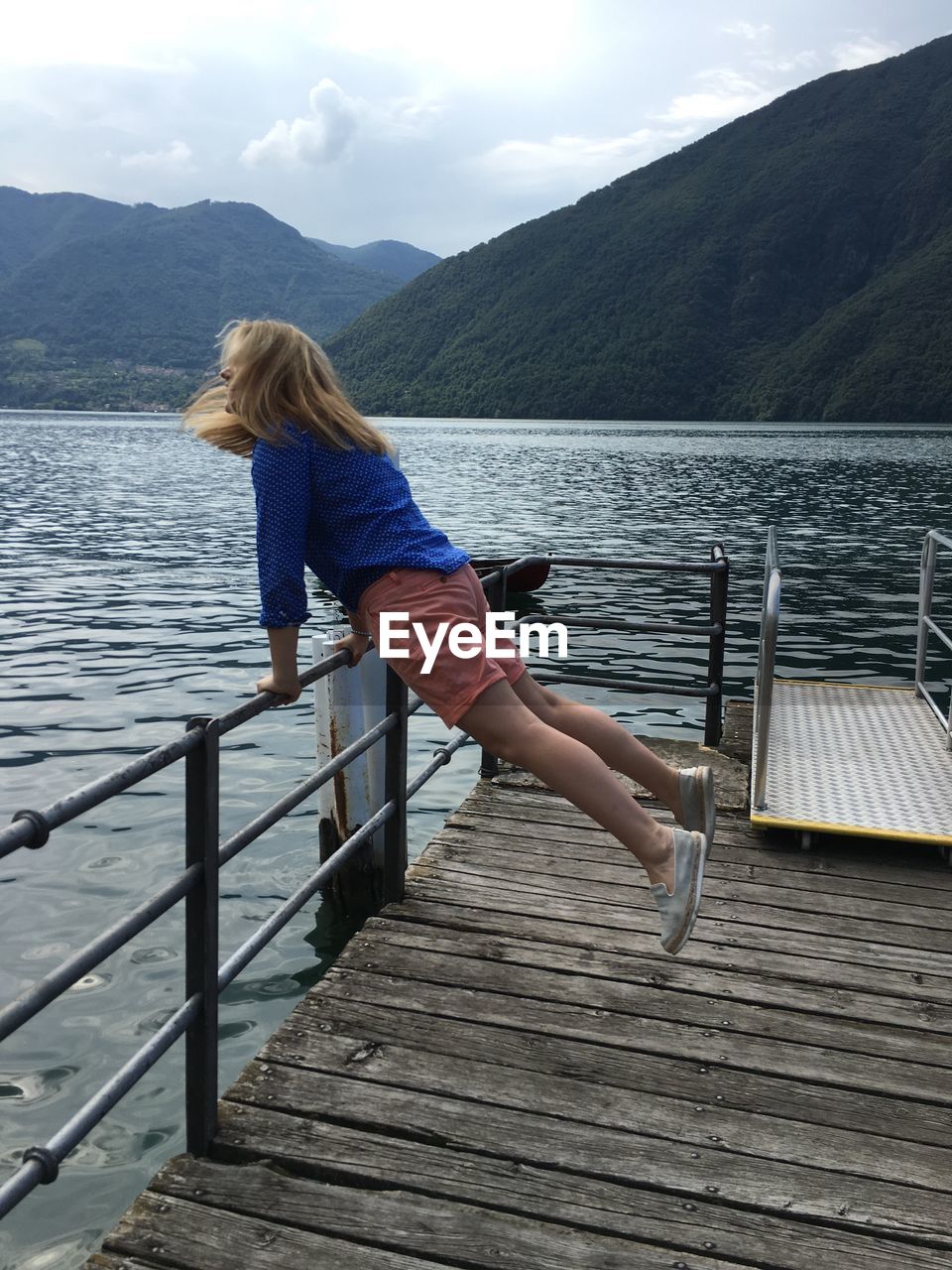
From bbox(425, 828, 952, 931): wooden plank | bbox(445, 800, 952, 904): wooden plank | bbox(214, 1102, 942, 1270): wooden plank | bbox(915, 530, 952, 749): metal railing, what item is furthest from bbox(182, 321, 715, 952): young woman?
bbox(915, 530, 952, 749): metal railing

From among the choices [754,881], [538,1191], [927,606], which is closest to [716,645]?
[927,606]

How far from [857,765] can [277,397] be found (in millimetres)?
3776

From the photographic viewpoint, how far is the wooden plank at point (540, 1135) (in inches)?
90.0

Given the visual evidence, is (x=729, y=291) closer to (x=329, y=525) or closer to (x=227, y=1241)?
(x=329, y=525)

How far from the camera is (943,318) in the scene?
125 metres

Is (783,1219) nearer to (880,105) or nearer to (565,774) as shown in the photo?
(565,774)

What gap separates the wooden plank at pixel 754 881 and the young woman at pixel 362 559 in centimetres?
122

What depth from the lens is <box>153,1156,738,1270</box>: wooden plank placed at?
211 centimetres

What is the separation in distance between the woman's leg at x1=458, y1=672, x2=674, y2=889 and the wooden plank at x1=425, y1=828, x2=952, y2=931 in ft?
4.24

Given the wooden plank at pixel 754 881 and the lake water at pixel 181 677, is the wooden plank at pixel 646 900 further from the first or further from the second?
the lake water at pixel 181 677

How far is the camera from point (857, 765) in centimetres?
536

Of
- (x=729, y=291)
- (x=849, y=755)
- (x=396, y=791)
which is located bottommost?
(x=849, y=755)

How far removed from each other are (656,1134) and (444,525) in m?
26.1

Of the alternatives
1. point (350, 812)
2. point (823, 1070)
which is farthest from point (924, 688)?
point (823, 1070)
